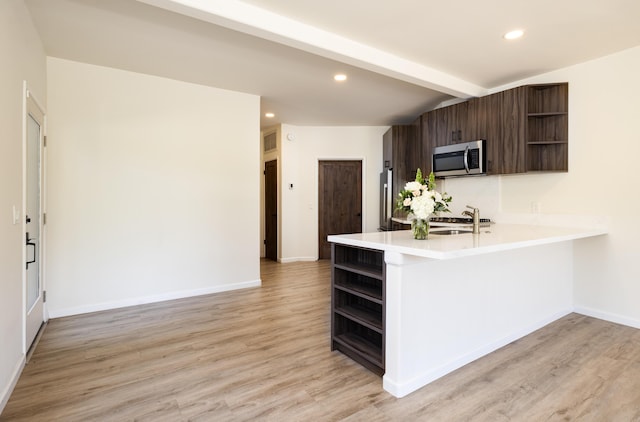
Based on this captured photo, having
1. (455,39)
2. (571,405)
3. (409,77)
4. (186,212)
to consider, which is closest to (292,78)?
(409,77)

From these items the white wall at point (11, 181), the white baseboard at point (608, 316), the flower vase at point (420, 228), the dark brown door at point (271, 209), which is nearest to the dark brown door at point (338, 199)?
the dark brown door at point (271, 209)

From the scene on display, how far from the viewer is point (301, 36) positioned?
2.62 meters

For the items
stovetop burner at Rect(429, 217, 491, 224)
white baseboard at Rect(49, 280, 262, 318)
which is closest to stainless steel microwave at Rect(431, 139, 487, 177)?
stovetop burner at Rect(429, 217, 491, 224)

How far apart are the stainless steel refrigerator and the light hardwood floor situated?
116 inches

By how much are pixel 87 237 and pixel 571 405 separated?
428 centimetres

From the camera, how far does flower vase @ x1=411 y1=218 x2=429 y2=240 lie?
2.31m

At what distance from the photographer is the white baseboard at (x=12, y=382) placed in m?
1.89

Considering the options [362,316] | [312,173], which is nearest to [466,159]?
[362,316]

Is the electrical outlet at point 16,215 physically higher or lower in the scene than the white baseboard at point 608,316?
higher

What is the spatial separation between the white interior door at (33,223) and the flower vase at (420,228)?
285 cm

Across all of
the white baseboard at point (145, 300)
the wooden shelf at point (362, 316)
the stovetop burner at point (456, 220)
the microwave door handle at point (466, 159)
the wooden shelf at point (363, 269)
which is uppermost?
the microwave door handle at point (466, 159)

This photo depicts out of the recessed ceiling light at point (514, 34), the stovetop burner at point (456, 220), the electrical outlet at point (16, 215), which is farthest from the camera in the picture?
the stovetop burner at point (456, 220)

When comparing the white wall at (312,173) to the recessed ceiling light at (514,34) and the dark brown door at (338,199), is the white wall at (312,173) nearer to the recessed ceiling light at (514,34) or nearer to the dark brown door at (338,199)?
the dark brown door at (338,199)

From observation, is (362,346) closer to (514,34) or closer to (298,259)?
(514,34)
